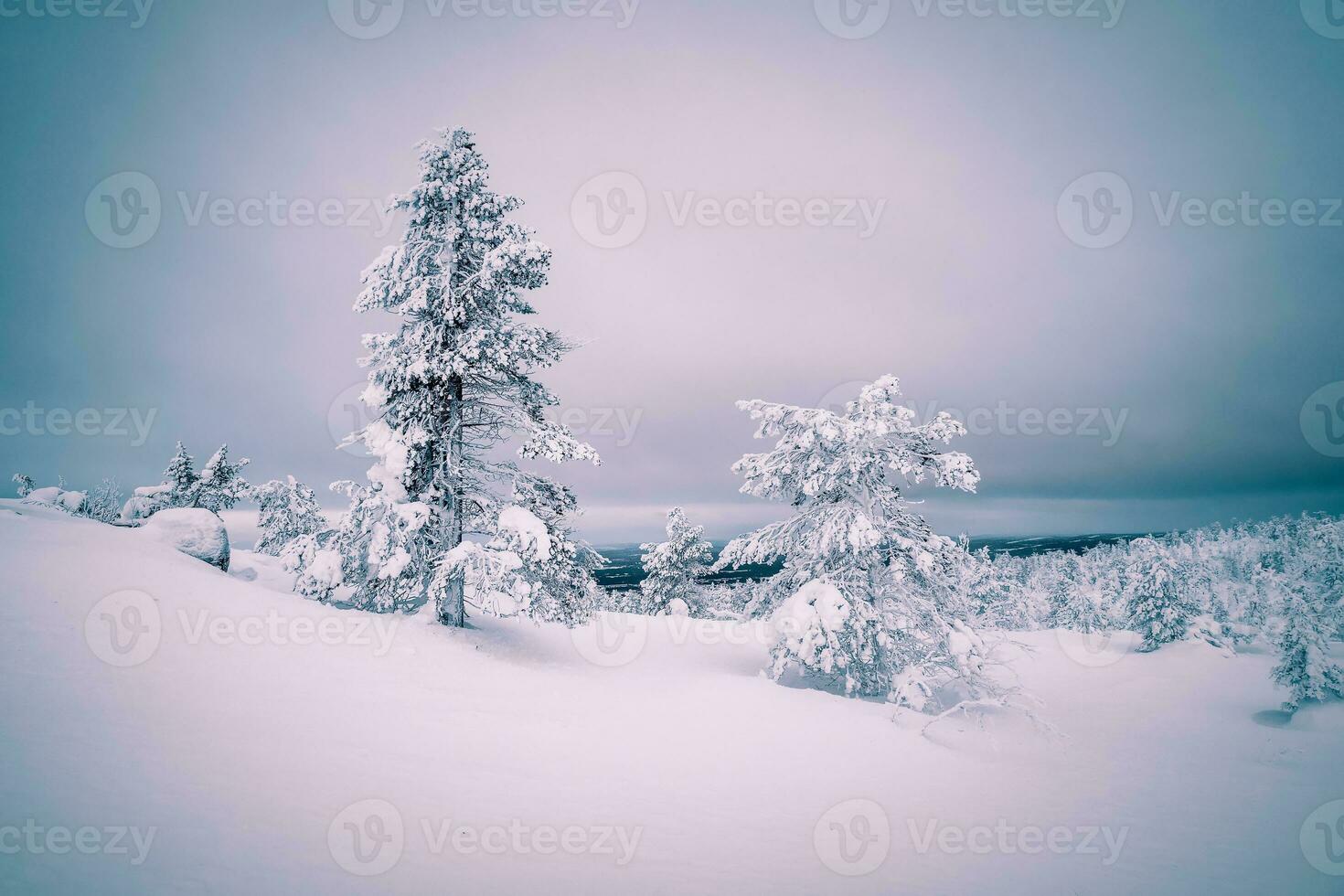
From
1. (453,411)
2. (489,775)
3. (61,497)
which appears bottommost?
(489,775)

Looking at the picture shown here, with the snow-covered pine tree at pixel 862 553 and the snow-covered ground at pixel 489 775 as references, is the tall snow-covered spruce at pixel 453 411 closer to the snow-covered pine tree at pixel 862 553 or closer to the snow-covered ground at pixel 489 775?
the snow-covered ground at pixel 489 775

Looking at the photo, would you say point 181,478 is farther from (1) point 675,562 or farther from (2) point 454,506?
(1) point 675,562

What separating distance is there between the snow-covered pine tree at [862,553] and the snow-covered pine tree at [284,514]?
11157 mm

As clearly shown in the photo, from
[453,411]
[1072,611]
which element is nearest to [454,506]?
[453,411]

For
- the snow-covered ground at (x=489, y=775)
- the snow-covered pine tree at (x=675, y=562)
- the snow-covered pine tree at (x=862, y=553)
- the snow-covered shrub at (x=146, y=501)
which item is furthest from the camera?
the snow-covered pine tree at (x=675, y=562)

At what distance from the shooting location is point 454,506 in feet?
43.0

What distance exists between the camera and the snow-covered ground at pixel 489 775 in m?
5.12

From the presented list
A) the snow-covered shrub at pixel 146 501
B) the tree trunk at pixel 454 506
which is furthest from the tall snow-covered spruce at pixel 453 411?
the snow-covered shrub at pixel 146 501

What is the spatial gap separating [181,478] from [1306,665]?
5050 centimetres

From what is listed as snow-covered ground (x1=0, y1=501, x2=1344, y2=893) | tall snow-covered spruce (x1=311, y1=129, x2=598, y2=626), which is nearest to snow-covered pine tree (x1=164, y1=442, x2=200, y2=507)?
snow-covered ground (x1=0, y1=501, x2=1344, y2=893)

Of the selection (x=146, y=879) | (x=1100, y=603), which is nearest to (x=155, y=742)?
(x=146, y=879)

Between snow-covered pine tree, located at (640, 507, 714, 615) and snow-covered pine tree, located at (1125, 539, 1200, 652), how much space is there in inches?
1064

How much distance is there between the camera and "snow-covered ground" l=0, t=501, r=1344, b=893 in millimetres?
5125

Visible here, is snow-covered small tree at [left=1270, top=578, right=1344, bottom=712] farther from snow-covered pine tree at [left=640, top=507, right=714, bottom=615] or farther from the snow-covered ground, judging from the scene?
snow-covered pine tree at [left=640, top=507, right=714, bottom=615]
